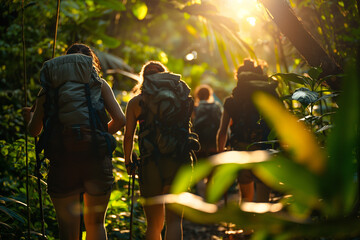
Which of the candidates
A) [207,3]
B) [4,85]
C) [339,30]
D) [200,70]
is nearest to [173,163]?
[207,3]

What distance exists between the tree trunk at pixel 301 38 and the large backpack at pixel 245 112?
67.8 inches

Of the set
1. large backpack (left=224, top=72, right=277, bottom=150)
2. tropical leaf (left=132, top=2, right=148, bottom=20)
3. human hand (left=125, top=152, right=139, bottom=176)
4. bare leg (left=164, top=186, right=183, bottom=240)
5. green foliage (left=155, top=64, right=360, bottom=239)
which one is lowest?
bare leg (left=164, top=186, right=183, bottom=240)

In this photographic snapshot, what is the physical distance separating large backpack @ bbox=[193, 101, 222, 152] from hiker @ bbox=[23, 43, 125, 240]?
384 cm

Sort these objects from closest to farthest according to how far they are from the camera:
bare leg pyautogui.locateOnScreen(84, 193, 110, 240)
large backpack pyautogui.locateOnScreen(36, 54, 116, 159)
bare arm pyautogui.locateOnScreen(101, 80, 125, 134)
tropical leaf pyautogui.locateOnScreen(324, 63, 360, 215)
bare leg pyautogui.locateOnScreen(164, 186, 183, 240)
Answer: tropical leaf pyautogui.locateOnScreen(324, 63, 360, 215) → large backpack pyautogui.locateOnScreen(36, 54, 116, 159) → bare leg pyautogui.locateOnScreen(84, 193, 110, 240) → bare arm pyautogui.locateOnScreen(101, 80, 125, 134) → bare leg pyautogui.locateOnScreen(164, 186, 183, 240)

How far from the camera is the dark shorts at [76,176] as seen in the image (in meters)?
2.62

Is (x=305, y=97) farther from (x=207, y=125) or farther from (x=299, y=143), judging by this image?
(x=207, y=125)

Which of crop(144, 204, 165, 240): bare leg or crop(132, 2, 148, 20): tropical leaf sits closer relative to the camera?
crop(144, 204, 165, 240): bare leg

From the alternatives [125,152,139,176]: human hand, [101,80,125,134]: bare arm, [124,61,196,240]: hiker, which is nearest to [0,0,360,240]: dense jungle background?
[101,80,125,134]: bare arm

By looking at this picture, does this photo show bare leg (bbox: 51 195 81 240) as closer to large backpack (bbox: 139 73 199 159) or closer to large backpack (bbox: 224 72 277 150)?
large backpack (bbox: 139 73 199 159)

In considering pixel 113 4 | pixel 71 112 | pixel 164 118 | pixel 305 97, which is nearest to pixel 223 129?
pixel 164 118

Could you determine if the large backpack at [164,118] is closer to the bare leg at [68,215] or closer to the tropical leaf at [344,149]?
the bare leg at [68,215]

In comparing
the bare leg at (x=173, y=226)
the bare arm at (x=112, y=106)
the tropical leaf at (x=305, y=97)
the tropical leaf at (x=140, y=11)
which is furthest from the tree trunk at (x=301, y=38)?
the tropical leaf at (x=140, y=11)

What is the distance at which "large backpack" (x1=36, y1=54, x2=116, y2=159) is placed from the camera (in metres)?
2.58

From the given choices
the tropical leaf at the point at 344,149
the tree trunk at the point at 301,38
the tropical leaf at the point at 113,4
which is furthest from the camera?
the tropical leaf at the point at 113,4
